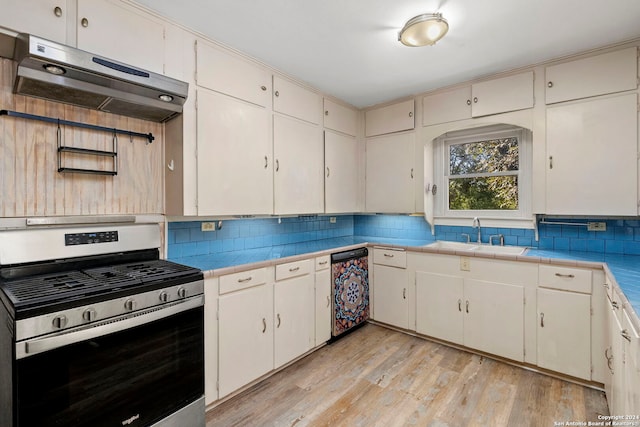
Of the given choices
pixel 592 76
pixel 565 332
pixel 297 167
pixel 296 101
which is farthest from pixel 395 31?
pixel 565 332

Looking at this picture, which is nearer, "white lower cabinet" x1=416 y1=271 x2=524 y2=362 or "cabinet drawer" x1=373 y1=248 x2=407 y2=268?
"white lower cabinet" x1=416 y1=271 x2=524 y2=362

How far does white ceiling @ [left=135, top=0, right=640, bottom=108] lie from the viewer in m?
1.78

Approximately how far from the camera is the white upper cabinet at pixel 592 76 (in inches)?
85.7

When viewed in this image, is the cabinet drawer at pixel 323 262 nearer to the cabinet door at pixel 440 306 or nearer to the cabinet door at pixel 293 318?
the cabinet door at pixel 293 318

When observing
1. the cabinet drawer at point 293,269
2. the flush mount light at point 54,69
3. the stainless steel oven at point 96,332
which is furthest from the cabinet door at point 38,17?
the cabinet drawer at point 293,269

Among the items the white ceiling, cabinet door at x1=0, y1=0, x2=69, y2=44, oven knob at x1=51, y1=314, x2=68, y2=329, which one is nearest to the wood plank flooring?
oven knob at x1=51, y1=314, x2=68, y2=329

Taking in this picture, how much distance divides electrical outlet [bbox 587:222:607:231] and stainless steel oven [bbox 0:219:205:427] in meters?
3.05

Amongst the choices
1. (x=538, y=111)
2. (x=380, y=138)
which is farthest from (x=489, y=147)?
(x=380, y=138)

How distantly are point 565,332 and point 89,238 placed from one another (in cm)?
325

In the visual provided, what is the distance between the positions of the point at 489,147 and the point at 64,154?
11.5 ft

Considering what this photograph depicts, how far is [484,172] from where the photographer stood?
124 inches

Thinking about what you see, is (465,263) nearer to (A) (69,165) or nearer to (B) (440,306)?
(B) (440,306)

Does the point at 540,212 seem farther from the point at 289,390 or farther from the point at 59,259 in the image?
the point at 59,259

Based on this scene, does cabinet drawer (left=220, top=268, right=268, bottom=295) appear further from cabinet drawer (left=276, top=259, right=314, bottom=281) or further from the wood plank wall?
the wood plank wall
